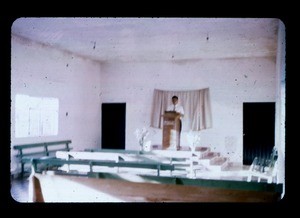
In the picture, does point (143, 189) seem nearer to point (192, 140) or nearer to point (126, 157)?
point (126, 157)

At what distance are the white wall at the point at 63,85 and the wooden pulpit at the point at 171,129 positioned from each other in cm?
323

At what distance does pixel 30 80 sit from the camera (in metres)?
9.11

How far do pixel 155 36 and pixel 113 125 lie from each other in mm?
5227

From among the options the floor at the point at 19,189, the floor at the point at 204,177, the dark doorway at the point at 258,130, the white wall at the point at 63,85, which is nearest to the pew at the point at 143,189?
the floor at the point at 19,189

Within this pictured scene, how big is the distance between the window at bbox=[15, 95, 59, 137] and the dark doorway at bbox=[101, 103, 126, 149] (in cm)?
277

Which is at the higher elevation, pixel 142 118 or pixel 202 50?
pixel 202 50

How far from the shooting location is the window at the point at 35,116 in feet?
28.8

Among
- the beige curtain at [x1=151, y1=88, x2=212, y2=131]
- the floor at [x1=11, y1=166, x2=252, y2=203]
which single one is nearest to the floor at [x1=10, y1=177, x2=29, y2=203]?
the floor at [x1=11, y1=166, x2=252, y2=203]

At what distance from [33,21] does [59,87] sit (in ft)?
11.1

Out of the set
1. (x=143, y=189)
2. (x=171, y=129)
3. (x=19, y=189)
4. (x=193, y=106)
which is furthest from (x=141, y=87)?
(x=143, y=189)

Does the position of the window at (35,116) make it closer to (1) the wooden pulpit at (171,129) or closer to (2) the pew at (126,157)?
(2) the pew at (126,157)
